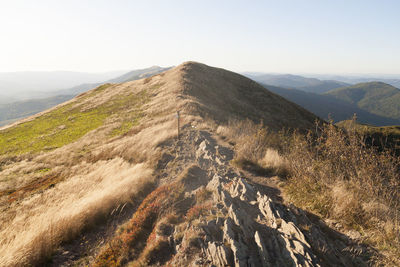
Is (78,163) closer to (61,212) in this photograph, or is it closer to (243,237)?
(61,212)

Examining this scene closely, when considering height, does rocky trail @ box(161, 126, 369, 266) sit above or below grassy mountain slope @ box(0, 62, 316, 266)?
above

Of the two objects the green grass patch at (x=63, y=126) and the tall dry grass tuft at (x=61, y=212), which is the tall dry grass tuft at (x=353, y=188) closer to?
the tall dry grass tuft at (x=61, y=212)

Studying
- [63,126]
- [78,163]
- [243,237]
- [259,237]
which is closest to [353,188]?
[259,237]

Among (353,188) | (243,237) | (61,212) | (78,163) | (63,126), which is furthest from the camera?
(63,126)

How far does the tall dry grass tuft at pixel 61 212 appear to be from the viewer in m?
4.30

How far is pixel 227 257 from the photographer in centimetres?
362

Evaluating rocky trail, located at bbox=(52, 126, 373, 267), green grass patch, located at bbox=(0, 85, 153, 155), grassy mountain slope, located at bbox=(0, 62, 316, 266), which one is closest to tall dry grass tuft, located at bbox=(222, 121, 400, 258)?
rocky trail, located at bbox=(52, 126, 373, 267)

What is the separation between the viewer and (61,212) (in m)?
5.63

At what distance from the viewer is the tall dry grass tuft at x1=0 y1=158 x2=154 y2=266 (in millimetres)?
4297

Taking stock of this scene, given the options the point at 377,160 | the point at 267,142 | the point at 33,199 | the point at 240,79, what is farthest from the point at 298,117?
the point at 33,199

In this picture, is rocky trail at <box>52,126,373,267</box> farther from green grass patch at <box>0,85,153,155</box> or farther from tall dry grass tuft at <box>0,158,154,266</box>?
green grass patch at <box>0,85,153,155</box>

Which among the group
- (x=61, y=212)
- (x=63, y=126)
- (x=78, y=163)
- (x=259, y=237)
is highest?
(x=259, y=237)

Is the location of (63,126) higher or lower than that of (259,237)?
lower

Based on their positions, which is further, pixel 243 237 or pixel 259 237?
pixel 243 237
